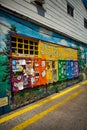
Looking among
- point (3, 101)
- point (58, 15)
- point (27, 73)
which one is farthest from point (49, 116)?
point (58, 15)

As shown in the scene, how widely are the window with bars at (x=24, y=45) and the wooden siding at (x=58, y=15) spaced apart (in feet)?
3.45

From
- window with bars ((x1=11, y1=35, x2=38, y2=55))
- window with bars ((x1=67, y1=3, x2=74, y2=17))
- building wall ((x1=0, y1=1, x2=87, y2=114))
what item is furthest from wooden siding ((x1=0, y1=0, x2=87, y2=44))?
window with bars ((x1=11, y1=35, x2=38, y2=55))

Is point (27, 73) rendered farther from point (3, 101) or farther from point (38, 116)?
point (38, 116)

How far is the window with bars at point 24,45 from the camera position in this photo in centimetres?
710

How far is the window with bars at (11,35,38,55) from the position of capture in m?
7.10

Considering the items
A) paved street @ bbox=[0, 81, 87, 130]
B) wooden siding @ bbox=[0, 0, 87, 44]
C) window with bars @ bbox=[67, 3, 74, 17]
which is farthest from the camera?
window with bars @ bbox=[67, 3, 74, 17]

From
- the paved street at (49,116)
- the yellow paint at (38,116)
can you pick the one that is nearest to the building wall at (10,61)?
the paved street at (49,116)

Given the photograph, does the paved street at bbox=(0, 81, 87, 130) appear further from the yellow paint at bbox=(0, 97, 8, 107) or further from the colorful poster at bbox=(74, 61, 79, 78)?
the colorful poster at bbox=(74, 61, 79, 78)

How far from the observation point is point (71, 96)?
29.9 ft

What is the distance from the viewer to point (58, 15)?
10555mm

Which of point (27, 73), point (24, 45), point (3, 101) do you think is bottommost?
point (3, 101)

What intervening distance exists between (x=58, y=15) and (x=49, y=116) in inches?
259

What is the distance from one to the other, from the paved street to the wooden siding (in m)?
3.92

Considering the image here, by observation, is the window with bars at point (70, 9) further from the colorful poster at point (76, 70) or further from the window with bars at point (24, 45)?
the window with bars at point (24, 45)
